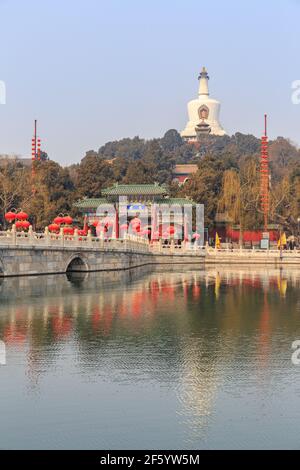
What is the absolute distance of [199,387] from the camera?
17156 millimetres

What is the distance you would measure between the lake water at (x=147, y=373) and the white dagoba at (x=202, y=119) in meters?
133

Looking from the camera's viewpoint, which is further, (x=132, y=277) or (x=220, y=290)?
(x=132, y=277)

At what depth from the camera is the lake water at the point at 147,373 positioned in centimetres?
1409

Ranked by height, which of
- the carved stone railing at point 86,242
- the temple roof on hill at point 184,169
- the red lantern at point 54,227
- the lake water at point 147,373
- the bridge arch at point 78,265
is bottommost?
the lake water at point 147,373

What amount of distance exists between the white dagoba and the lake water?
437ft

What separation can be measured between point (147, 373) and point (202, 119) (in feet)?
501

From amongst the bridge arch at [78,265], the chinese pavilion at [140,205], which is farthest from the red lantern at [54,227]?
the chinese pavilion at [140,205]

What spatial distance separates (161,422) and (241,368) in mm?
4859

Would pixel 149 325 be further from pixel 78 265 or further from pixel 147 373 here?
pixel 78 265

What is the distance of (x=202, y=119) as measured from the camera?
168m

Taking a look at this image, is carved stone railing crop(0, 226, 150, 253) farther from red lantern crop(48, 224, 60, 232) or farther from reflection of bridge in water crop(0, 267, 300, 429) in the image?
reflection of bridge in water crop(0, 267, 300, 429)

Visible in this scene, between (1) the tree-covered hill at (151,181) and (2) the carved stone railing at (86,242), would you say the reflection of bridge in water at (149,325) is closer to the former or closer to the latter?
(2) the carved stone railing at (86,242)
